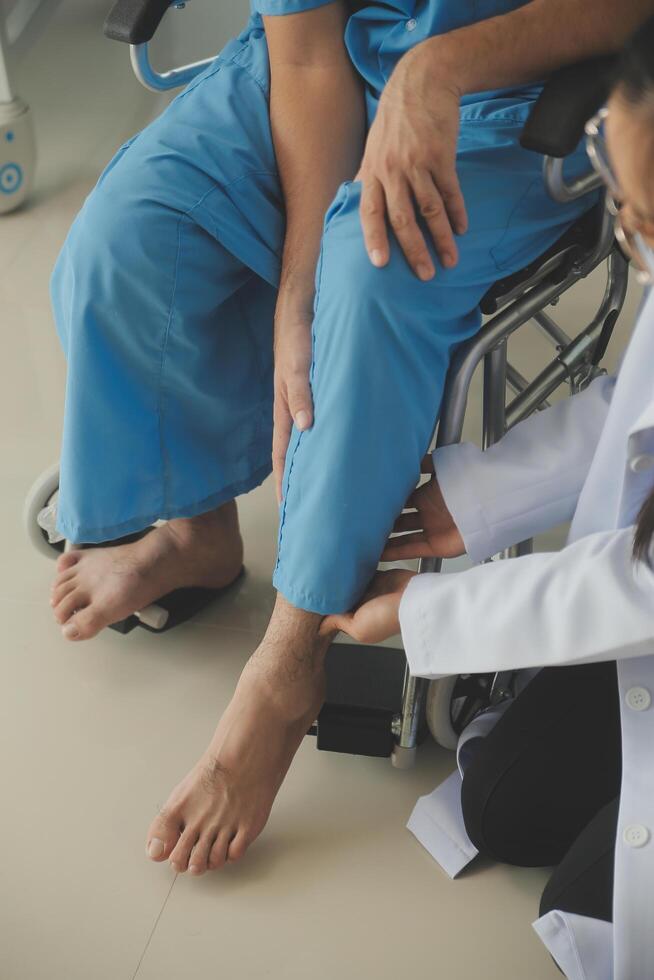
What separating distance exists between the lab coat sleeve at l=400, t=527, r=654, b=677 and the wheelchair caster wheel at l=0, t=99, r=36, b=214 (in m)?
1.74

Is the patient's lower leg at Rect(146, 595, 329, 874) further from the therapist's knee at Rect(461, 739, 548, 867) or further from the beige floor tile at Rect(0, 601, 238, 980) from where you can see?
the therapist's knee at Rect(461, 739, 548, 867)

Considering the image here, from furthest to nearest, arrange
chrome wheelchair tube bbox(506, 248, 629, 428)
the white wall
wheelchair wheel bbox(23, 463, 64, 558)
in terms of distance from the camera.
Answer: the white wall, wheelchair wheel bbox(23, 463, 64, 558), chrome wheelchair tube bbox(506, 248, 629, 428)

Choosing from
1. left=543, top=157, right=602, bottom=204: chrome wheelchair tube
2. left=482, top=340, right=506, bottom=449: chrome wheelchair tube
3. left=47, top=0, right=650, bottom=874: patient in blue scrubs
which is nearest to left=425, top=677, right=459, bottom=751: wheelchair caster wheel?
left=47, top=0, right=650, bottom=874: patient in blue scrubs

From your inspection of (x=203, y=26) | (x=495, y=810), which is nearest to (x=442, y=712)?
(x=495, y=810)

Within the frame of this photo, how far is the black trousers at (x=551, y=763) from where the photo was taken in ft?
3.78

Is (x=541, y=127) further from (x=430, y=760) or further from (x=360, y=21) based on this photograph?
(x=430, y=760)

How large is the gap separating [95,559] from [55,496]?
0.47 ft

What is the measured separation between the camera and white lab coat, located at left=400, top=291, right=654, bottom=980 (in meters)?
0.97

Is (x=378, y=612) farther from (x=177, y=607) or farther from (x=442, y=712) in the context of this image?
(x=177, y=607)

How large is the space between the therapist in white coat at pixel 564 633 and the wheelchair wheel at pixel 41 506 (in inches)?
22.3

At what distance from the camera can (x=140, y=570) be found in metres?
1.51

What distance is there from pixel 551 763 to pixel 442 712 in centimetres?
19

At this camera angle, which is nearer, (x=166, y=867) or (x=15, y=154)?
(x=166, y=867)

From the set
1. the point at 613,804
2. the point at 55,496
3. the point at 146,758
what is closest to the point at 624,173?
the point at 613,804
